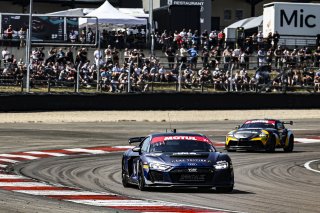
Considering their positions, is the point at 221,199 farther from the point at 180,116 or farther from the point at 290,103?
the point at 290,103

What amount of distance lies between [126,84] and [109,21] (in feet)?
27.5

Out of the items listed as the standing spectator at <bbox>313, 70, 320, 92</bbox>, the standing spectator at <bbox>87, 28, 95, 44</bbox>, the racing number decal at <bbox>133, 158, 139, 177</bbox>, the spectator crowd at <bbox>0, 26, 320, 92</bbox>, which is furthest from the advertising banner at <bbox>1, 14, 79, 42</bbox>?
the racing number decal at <bbox>133, 158, 139, 177</bbox>

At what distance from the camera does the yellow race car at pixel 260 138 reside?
97.0 feet

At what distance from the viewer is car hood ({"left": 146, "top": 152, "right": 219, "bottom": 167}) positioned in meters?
16.8

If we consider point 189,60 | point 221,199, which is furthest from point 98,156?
point 189,60

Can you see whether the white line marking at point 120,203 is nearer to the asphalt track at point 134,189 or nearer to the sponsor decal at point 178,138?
the asphalt track at point 134,189

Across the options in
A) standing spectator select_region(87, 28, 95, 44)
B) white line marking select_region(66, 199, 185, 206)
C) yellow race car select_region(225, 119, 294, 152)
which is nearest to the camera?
white line marking select_region(66, 199, 185, 206)

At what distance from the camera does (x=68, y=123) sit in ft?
131

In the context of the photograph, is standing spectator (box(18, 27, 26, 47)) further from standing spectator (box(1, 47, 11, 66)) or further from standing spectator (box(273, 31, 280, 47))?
standing spectator (box(273, 31, 280, 47))

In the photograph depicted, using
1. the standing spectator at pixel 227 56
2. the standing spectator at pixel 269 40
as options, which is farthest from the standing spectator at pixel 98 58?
the standing spectator at pixel 269 40

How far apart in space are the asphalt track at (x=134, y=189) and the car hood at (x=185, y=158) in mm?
530

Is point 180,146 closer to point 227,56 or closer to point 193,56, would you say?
point 193,56

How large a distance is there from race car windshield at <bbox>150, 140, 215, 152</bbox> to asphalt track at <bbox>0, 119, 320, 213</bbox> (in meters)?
0.77

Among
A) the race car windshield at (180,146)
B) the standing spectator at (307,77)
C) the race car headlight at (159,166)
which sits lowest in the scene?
the race car headlight at (159,166)
